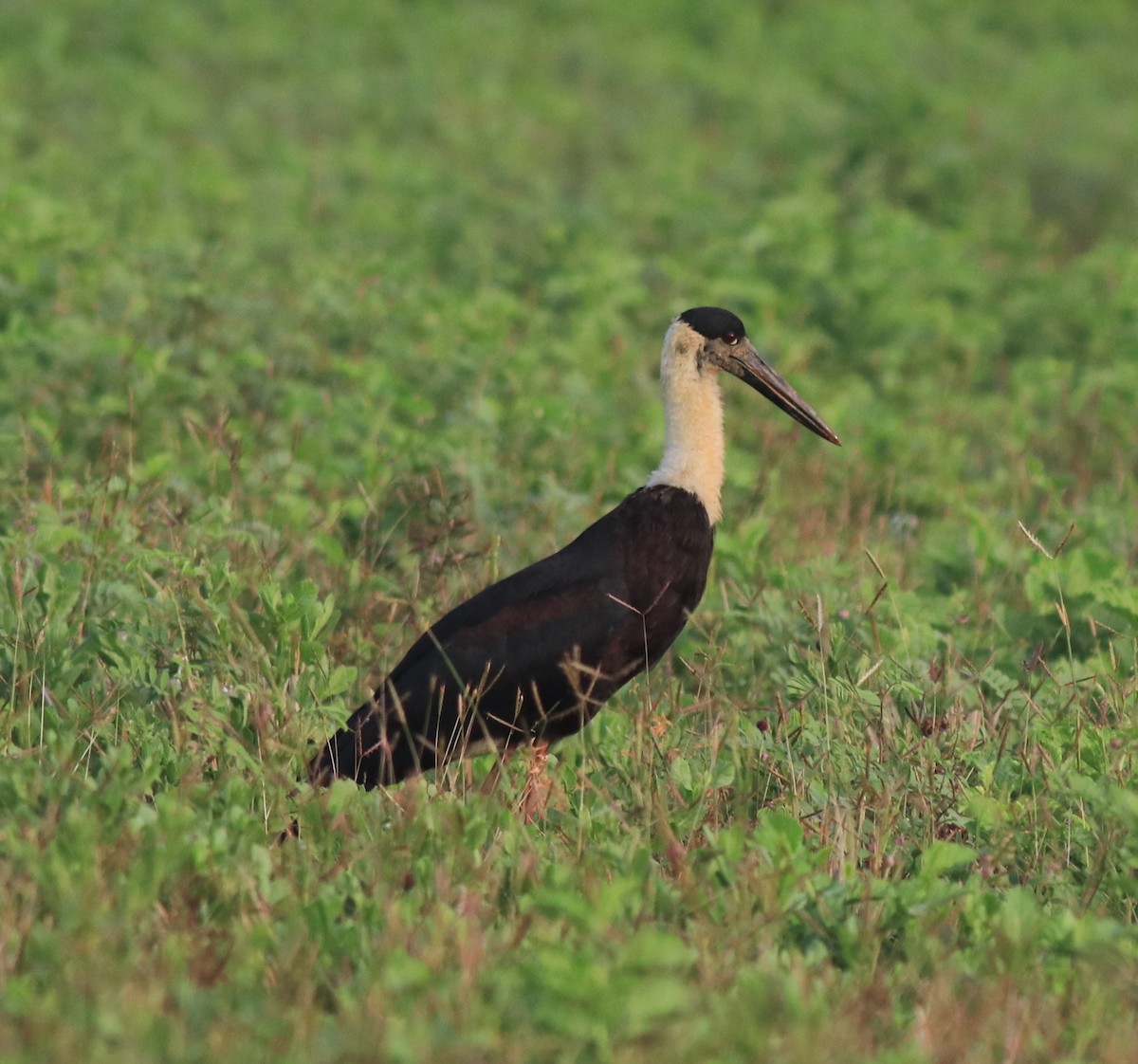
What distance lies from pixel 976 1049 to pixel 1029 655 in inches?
111

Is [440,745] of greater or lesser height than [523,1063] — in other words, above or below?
below

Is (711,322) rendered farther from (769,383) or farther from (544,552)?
(544,552)

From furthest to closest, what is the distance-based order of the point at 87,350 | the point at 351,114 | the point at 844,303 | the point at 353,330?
the point at 351,114
the point at 844,303
the point at 353,330
the point at 87,350

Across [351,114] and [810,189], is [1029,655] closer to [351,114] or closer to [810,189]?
[810,189]

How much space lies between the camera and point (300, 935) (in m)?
3.95

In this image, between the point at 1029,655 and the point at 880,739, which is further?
the point at 1029,655

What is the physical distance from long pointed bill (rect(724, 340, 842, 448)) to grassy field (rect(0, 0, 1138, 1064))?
49 centimetres

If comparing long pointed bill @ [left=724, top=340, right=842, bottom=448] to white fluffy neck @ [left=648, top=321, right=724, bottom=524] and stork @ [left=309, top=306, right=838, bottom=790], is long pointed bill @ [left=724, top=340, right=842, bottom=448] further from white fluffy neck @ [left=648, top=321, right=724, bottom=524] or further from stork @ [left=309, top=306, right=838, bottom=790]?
stork @ [left=309, top=306, right=838, bottom=790]

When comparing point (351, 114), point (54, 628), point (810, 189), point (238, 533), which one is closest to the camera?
point (54, 628)

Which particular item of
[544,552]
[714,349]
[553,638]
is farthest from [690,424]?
[544,552]

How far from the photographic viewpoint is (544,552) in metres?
7.16

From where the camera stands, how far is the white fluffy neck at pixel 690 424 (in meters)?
6.03

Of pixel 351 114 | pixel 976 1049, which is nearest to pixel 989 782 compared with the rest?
pixel 976 1049

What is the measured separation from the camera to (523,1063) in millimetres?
3523
